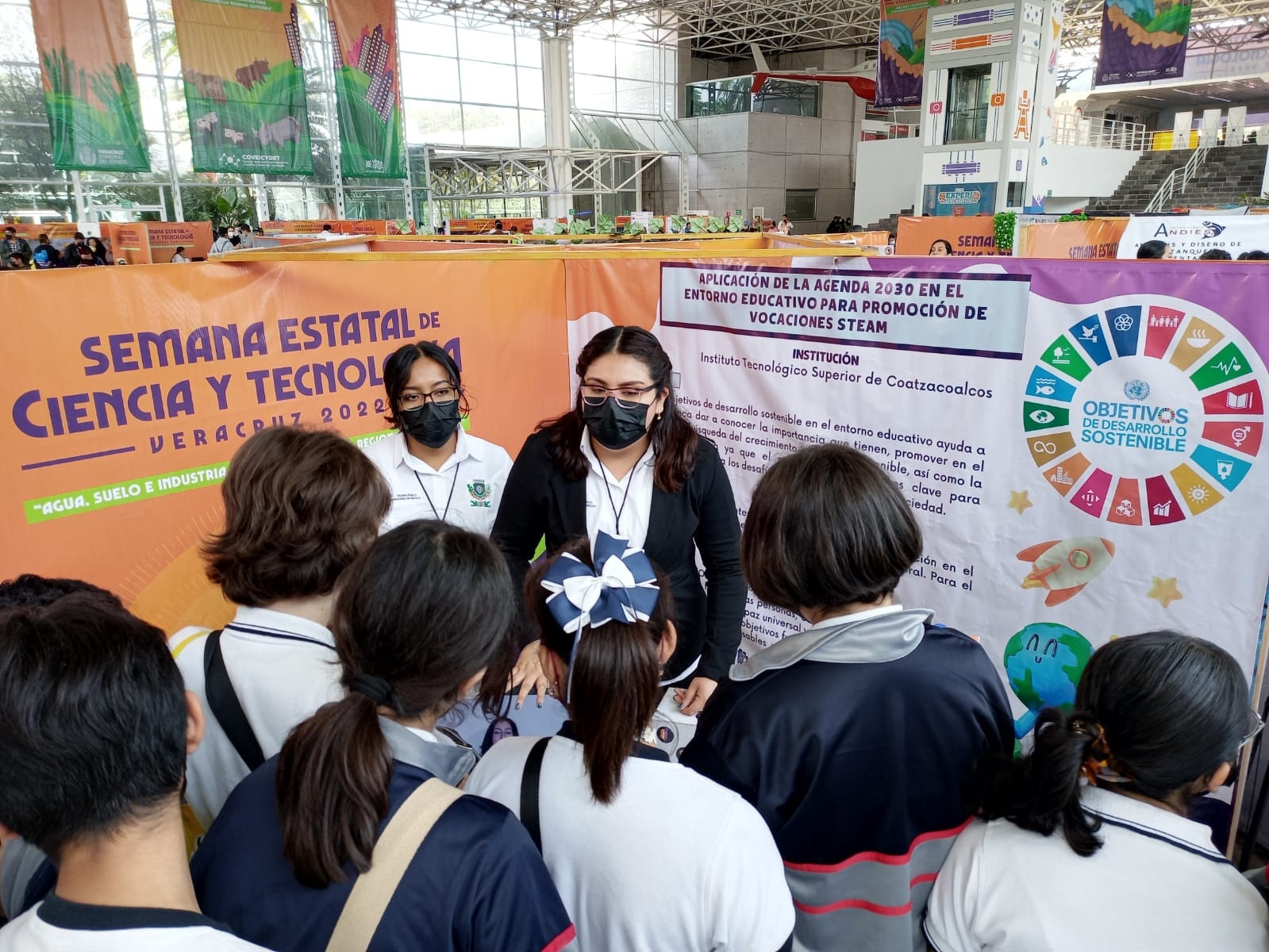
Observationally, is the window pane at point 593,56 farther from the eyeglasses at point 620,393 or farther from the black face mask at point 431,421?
the eyeglasses at point 620,393

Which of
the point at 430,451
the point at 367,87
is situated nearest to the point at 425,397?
the point at 430,451

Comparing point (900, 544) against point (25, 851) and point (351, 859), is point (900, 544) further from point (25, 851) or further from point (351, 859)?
point (25, 851)

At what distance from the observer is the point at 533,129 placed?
834 inches

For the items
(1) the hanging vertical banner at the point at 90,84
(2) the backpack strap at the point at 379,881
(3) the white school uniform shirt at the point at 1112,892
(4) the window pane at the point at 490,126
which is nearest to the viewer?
(2) the backpack strap at the point at 379,881

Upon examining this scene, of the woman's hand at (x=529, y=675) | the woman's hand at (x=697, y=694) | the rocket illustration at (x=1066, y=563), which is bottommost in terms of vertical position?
the woman's hand at (x=697, y=694)

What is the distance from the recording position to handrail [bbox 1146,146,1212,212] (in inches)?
739

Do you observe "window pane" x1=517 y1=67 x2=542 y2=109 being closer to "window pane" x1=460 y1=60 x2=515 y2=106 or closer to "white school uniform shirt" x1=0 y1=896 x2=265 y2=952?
"window pane" x1=460 y1=60 x2=515 y2=106

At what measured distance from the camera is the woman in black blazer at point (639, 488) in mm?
2135

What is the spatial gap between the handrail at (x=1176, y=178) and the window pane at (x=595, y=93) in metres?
14.1

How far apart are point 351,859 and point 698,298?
7.50ft

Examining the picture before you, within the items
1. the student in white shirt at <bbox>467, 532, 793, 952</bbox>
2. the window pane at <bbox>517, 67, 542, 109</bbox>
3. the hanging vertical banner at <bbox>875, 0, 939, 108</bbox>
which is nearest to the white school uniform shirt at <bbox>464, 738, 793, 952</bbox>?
the student in white shirt at <bbox>467, 532, 793, 952</bbox>

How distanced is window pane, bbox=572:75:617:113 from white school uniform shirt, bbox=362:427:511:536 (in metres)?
22.5

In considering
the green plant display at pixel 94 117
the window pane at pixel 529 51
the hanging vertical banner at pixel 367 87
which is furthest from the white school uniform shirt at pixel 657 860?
the window pane at pixel 529 51

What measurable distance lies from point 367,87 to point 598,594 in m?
13.4
